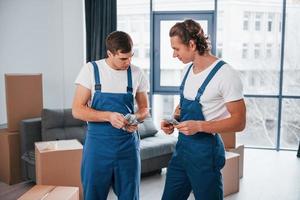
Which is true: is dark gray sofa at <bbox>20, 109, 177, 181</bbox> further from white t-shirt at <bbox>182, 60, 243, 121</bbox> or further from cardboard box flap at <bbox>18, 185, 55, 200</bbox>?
white t-shirt at <bbox>182, 60, 243, 121</bbox>

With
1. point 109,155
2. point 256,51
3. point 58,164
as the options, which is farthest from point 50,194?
point 256,51

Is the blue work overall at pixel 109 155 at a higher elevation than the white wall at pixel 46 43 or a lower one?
lower

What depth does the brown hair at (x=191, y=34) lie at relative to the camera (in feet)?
5.78

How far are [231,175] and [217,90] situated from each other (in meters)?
2.07

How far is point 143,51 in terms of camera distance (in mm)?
5832

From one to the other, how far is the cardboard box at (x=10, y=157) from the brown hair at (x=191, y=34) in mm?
2728

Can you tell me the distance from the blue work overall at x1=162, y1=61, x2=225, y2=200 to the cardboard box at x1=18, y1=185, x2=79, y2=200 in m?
1.12

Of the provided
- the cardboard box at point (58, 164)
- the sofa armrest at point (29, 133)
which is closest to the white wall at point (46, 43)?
the sofa armrest at point (29, 133)

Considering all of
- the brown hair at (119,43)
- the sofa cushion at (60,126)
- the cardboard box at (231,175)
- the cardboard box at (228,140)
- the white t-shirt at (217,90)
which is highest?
the brown hair at (119,43)

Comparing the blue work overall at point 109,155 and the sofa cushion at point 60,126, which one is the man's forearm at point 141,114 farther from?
the sofa cushion at point 60,126

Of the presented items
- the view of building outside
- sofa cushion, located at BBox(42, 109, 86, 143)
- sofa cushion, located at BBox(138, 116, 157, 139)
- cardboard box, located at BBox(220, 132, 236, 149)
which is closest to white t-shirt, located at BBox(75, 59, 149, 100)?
sofa cushion, located at BBox(42, 109, 86, 143)

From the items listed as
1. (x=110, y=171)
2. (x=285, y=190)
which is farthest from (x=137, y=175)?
(x=285, y=190)

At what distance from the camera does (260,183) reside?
3930 millimetres

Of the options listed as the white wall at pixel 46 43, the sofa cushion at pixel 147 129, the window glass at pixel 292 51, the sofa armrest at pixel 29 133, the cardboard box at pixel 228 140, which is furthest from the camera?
the window glass at pixel 292 51
